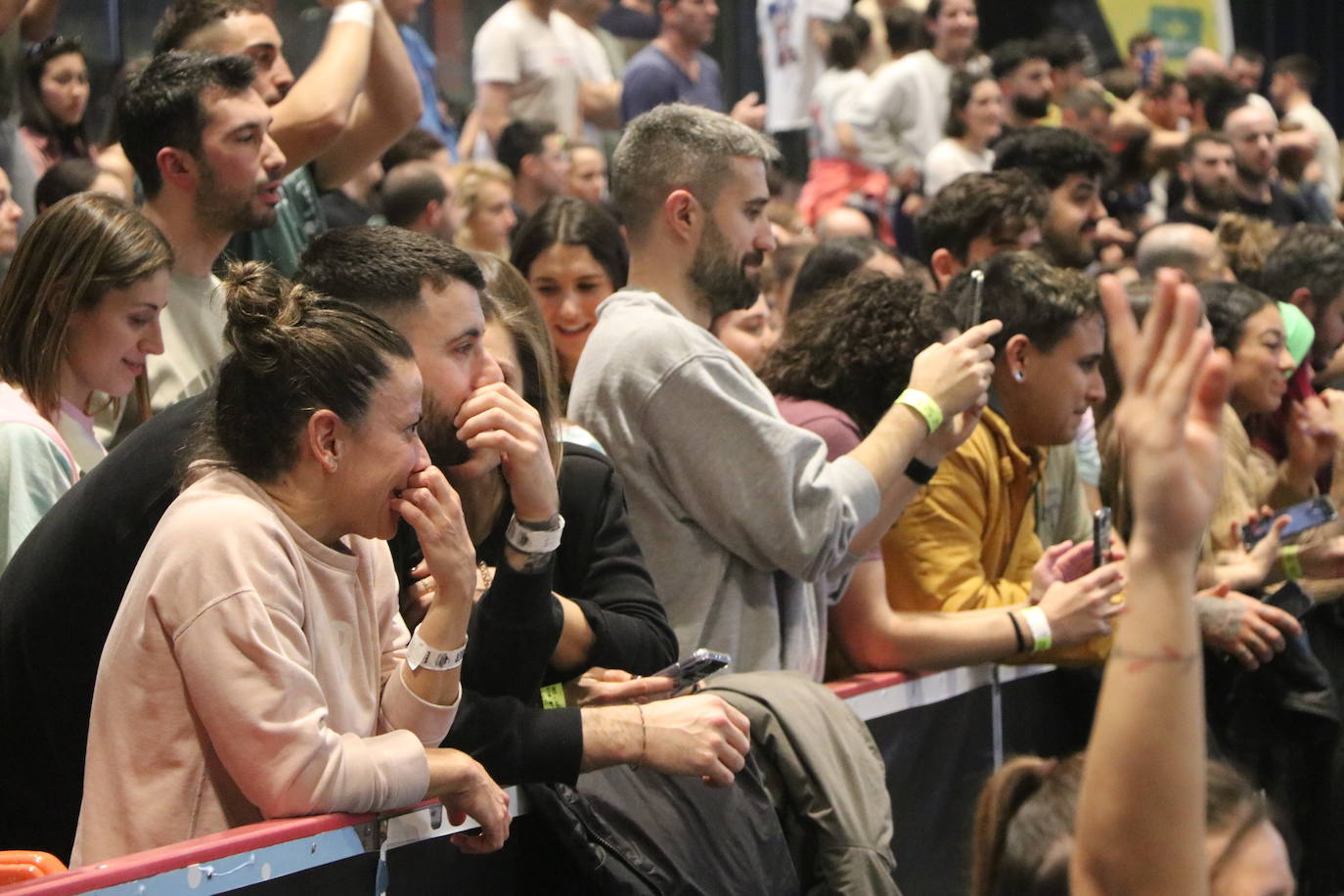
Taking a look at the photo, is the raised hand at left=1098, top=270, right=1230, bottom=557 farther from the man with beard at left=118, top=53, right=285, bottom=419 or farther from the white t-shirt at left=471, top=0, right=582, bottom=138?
the white t-shirt at left=471, top=0, right=582, bottom=138

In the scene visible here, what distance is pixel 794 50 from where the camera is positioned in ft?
30.7

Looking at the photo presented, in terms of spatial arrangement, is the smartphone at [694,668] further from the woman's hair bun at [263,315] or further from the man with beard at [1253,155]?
the man with beard at [1253,155]

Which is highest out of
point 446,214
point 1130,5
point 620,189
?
point 620,189

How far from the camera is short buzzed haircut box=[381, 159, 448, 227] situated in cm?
587

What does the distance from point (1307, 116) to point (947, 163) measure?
4.25 meters

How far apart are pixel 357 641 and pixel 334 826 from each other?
25cm

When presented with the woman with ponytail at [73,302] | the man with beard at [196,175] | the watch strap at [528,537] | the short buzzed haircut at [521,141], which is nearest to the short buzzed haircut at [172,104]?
the man with beard at [196,175]

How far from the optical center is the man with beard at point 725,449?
337 centimetres

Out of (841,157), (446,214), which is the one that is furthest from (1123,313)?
(841,157)

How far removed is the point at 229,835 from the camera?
2.24 meters

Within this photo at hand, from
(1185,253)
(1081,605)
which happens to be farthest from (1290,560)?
(1185,253)

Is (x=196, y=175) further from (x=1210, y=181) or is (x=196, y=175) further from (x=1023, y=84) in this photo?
(x=1210, y=181)

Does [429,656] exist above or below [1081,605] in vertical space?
above

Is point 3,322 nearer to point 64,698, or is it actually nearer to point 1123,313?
point 64,698
